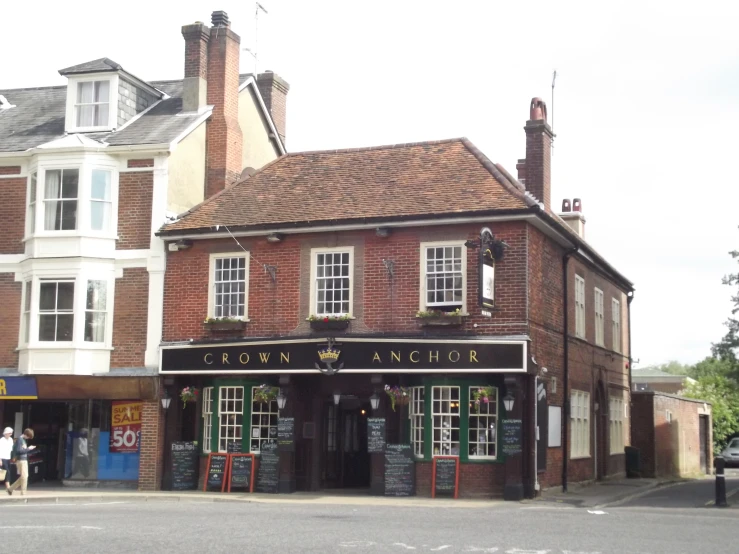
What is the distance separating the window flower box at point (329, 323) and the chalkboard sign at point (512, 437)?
14.3 ft

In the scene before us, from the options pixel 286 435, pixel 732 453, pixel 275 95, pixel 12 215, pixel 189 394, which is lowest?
pixel 732 453

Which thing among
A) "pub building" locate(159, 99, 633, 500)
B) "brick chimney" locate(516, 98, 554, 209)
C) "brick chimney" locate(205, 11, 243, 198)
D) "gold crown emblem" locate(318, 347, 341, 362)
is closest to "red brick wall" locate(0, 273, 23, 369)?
"pub building" locate(159, 99, 633, 500)

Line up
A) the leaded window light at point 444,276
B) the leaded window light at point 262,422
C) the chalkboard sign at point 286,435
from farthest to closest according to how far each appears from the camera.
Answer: the leaded window light at point 262,422
the chalkboard sign at point 286,435
the leaded window light at point 444,276

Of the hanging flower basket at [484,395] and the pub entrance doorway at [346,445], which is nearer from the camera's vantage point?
the hanging flower basket at [484,395]

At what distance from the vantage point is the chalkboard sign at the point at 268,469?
24203mm

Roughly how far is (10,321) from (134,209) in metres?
4.31

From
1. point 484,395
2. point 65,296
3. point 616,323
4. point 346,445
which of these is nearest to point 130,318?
point 65,296

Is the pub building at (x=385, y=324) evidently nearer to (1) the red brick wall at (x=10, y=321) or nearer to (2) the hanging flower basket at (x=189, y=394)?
(2) the hanging flower basket at (x=189, y=394)

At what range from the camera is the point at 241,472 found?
969 inches

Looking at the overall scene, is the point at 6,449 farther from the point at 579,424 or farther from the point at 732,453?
the point at 732,453

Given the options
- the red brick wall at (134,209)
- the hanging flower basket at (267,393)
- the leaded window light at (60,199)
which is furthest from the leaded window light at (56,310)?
the hanging flower basket at (267,393)

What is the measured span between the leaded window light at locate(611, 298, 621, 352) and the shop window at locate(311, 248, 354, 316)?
38.6 ft

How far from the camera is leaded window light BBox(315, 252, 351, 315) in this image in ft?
80.3

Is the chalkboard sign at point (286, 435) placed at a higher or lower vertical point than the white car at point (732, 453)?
higher
